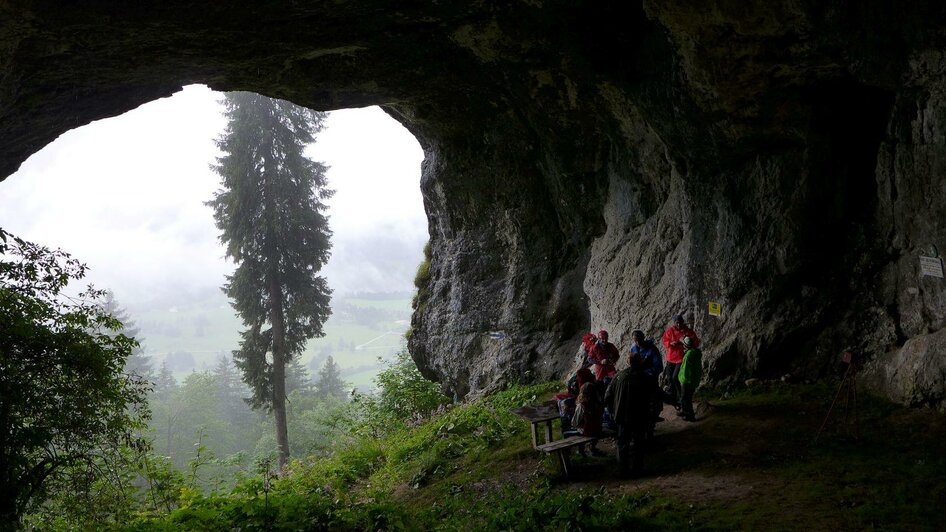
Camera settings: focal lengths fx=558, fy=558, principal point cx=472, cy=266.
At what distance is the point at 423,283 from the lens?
63.4 feet

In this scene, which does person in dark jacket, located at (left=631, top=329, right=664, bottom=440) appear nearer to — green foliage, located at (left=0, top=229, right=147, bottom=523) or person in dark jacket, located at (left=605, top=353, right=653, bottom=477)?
person in dark jacket, located at (left=605, top=353, right=653, bottom=477)

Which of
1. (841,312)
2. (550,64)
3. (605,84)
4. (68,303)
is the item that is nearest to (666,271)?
(841,312)

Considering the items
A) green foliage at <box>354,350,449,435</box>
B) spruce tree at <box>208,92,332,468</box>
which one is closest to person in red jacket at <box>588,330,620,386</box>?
green foliage at <box>354,350,449,435</box>

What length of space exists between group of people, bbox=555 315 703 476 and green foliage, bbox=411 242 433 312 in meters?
10.3

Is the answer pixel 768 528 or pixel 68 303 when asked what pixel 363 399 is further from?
pixel 768 528

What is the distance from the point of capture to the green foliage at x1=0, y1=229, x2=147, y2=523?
21.7ft

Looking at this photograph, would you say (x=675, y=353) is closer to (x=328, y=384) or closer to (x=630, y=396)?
(x=630, y=396)

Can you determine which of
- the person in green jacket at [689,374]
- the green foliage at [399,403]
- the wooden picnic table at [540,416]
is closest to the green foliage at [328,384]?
the green foliage at [399,403]

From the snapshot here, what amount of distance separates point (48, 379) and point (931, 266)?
11.8m

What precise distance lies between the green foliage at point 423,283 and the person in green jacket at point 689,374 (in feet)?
35.7

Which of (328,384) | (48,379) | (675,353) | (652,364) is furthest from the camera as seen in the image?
(328,384)

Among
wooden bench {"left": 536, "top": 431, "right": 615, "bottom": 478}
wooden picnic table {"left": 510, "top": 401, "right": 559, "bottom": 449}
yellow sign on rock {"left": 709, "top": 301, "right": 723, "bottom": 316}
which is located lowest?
wooden bench {"left": 536, "top": 431, "right": 615, "bottom": 478}

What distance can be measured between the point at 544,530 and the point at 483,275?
1092 centimetres

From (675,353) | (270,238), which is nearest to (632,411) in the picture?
(675,353)
